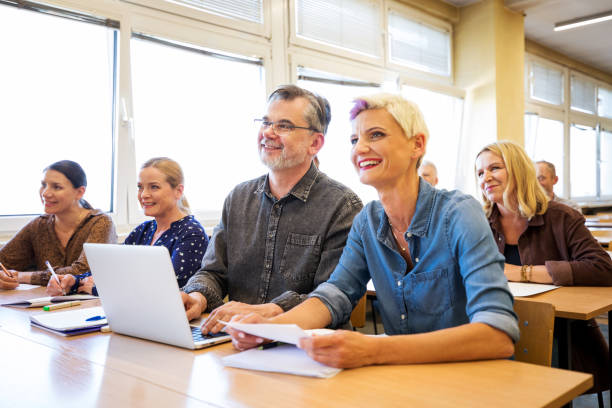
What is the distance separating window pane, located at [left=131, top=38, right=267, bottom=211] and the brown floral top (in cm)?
93

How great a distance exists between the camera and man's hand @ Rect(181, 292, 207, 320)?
1.50 meters

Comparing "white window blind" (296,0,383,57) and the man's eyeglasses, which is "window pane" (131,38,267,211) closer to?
"white window blind" (296,0,383,57)

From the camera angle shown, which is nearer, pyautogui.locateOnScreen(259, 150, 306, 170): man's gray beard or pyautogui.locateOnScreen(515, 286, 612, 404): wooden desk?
pyautogui.locateOnScreen(515, 286, 612, 404): wooden desk

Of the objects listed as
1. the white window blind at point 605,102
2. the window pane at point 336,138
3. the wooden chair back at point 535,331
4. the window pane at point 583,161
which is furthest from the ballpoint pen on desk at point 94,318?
the white window blind at point 605,102

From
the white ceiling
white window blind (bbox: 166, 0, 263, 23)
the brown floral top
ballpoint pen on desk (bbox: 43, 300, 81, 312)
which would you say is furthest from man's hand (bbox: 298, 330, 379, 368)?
the white ceiling

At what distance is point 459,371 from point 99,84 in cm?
327

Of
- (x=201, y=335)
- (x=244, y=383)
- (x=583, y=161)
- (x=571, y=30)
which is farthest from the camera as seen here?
(x=583, y=161)

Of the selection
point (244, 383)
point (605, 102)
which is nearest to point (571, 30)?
point (605, 102)

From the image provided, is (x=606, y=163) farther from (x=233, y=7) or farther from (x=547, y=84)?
(x=233, y=7)

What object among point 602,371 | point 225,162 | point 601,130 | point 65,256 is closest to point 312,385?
point 602,371

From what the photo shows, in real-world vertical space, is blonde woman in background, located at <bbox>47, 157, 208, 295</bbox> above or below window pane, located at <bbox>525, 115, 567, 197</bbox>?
below

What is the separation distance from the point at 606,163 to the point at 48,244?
10166 millimetres

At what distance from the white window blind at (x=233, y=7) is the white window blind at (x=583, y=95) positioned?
6407 millimetres

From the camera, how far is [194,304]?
1.53 metres
